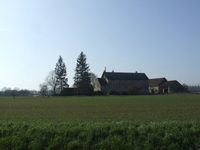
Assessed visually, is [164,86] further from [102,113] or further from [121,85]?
[102,113]

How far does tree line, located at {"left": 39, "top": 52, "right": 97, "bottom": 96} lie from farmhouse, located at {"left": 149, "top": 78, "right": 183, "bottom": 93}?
37635 mm

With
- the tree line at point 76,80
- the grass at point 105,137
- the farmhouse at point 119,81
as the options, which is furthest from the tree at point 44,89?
the grass at point 105,137

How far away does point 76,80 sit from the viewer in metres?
75.2

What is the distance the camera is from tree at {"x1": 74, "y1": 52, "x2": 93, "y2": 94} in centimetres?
7281

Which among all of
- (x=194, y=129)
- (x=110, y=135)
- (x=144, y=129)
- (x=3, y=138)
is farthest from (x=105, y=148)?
(x=3, y=138)

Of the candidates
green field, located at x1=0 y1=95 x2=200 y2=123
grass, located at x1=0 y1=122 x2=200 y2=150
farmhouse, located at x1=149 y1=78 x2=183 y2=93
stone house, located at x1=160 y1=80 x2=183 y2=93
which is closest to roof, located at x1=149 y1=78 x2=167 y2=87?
farmhouse, located at x1=149 y1=78 x2=183 y2=93

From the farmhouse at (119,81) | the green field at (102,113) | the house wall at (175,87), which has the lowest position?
the green field at (102,113)

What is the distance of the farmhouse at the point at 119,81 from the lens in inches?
3327

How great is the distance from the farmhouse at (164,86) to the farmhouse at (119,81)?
9.31m

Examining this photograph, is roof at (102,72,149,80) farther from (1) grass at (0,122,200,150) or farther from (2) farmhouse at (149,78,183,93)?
(1) grass at (0,122,200,150)

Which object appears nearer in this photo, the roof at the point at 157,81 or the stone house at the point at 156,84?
the stone house at the point at 156,84

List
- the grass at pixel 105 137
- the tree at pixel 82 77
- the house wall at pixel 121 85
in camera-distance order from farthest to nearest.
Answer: the house wall at pixel 121 85
the tree at pixel 82 77
the grass at pixel 105 137

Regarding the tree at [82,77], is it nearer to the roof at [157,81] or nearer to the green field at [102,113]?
the roof at [157,81]

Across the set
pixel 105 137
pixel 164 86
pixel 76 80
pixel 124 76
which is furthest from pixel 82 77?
pixel 105 137
